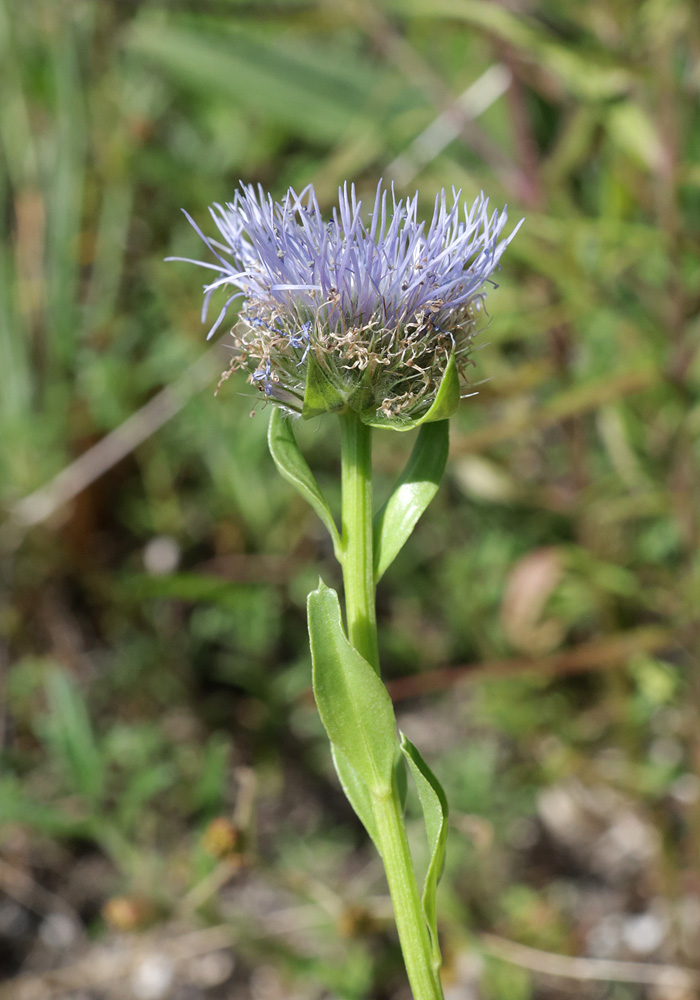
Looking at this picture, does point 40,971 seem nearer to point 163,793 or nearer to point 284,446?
point 163,793

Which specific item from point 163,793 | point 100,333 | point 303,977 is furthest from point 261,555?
point 303,977

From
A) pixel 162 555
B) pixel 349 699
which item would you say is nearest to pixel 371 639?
pixel 349 699

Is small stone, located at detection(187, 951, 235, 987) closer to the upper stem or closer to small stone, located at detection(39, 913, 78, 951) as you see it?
small stone, located at detection(39, 913, 78, 951)

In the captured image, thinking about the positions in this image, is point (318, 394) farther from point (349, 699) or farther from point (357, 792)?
point (357, 792)

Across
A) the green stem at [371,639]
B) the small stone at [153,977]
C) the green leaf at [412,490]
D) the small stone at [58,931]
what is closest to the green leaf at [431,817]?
the green stem at [371,639]

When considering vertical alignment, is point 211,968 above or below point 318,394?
below
